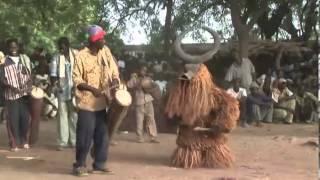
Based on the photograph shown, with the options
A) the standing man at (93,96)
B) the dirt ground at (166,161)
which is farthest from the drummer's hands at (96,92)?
the dirt ground at (166,161)

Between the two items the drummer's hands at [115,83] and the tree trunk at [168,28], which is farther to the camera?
the tree trunk at [168,28]

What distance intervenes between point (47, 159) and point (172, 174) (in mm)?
2166

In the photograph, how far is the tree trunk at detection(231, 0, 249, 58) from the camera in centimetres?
1681

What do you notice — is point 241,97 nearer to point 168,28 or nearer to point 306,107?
point 306,107

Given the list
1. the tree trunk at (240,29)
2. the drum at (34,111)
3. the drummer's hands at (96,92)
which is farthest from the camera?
the tree trunk at (240,29)

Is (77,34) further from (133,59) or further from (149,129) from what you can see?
(149,129)

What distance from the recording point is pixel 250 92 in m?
15.7

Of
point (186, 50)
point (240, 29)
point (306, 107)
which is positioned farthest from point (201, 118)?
point (240, 29)

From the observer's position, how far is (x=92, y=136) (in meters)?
8.20

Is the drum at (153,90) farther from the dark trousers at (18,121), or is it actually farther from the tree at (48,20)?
the tree at (48,20)

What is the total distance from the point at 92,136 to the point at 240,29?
9.71 metres

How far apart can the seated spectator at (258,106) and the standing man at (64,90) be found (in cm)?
590

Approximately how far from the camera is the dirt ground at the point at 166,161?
8.15 meters

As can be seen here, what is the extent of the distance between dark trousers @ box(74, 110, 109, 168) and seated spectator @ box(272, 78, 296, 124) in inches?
341
